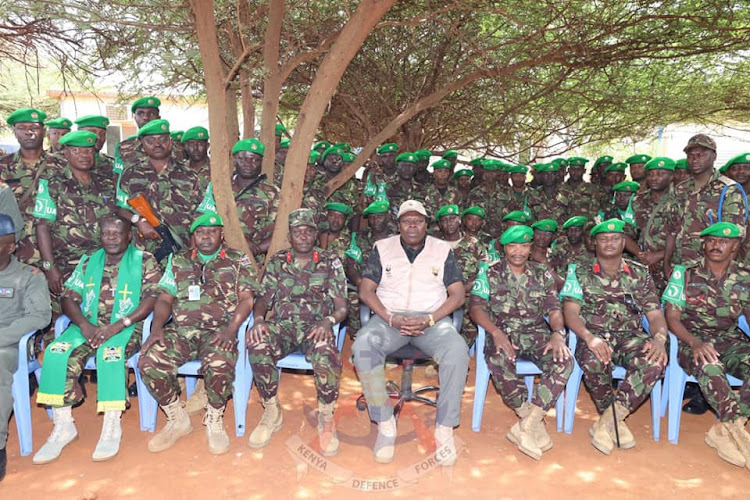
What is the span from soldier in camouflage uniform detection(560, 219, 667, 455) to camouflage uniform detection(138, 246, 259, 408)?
7.99 feet

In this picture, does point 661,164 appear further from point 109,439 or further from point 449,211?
point 109,439

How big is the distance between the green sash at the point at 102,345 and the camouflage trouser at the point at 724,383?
3.89m

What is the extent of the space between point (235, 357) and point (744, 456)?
3426 mm

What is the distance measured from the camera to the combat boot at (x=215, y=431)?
3.65m

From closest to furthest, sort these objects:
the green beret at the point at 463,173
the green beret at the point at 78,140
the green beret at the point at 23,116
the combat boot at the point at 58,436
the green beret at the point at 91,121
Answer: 1. the combat boot at the point at 58,436
2. the green beret at the point at 78,140
3. the green beret at the point at 23,116
4. the green beret at the point at 91,121
5. the green beret at the point at 463,173

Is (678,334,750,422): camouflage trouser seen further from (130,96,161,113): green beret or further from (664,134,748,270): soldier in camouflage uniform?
(130,96,161,113): green beret

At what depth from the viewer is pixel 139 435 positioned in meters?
3.86

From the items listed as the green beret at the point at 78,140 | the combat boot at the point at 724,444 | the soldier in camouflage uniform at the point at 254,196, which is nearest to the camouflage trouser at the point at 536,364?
the combat boot at the point at 724,444

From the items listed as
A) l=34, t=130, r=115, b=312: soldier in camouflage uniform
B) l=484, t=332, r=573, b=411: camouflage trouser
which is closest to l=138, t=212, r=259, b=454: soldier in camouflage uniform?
l=34, t=130, r=115, b=312: soldier in camouflage uniform

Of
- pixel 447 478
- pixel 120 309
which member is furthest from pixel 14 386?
pixel 447 478

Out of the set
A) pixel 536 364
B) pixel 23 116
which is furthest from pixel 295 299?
pixel 23 116

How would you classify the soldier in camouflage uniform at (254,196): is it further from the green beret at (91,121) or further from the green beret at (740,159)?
the green beret at (740,159)

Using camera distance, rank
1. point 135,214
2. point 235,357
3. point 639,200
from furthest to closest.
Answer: point 639,200 < point 135,214 < point 235,357

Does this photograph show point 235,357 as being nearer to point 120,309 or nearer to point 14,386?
point 120,309
